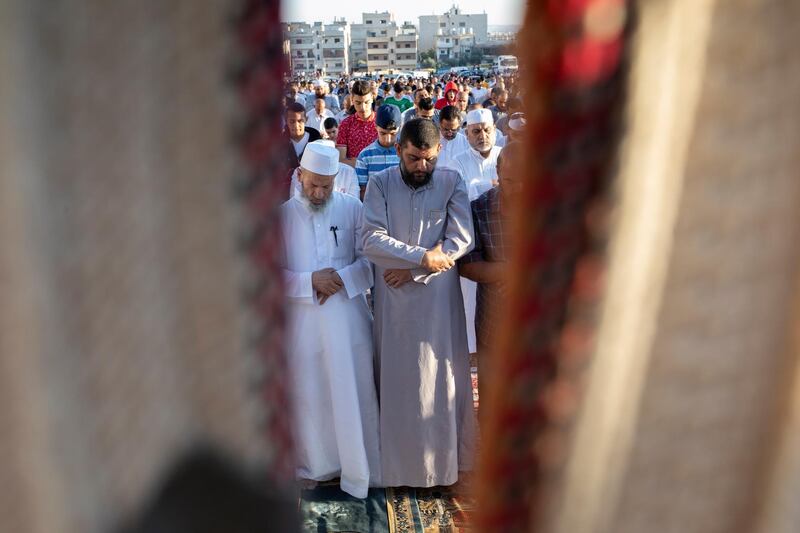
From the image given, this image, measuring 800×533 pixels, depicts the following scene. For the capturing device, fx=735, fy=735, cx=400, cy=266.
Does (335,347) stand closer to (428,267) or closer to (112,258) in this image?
(428,267)

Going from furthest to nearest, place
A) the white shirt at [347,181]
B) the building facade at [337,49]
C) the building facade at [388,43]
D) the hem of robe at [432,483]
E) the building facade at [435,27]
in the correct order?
the building facade at [435,27] → the building facade at [388,43] → the building facade at [337,49] → the white shirt at [347,181] → the hem of robe at [432,483]

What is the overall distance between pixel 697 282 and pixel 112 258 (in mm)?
263

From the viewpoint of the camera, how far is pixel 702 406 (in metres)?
0.34

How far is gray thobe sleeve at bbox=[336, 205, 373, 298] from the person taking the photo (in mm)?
2531

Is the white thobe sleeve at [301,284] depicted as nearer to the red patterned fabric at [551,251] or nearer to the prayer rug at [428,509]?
the prayer rug at [428,509]

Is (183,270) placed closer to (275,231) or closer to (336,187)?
(275,231)

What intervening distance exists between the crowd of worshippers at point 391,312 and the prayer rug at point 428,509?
0.07 meters

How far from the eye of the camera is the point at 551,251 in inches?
12.7

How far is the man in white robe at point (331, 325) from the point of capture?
8.25 feet

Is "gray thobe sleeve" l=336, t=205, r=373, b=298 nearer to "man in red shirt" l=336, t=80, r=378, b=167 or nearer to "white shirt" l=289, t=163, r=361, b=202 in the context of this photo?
"white shirt" l=289, t=163, r=361, b=202

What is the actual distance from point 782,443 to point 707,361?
0.22 ft

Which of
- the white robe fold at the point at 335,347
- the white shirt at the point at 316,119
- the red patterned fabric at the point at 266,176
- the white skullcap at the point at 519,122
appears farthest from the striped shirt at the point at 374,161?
the red patterned fabric at the point at 266,176

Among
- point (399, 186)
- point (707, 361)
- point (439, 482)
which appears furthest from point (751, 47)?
point (439, 482)

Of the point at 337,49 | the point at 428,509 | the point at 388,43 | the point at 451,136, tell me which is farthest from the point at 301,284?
the point at 388,43
